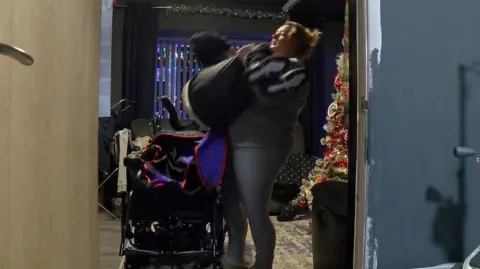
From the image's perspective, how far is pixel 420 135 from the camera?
1579 millimetres

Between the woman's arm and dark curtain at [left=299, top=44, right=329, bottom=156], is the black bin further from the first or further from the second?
dark curtain at [left=299, top=44, right=329, bottom=156]

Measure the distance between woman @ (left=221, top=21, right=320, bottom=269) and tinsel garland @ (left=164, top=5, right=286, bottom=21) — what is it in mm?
2630

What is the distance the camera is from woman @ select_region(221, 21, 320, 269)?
7.24 ft

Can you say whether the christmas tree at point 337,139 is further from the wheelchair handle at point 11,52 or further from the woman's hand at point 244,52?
the wheelchair handle at point 11,52

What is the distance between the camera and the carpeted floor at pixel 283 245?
9.20 ft

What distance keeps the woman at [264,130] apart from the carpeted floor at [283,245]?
32 cm

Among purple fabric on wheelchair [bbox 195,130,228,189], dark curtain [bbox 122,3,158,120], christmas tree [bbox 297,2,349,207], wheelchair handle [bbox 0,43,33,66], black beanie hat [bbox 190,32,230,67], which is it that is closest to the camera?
→ wheelchair handle [bbox 0,43,33,66]

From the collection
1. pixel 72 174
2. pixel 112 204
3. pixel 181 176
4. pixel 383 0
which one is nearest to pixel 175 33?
pixel 112 204

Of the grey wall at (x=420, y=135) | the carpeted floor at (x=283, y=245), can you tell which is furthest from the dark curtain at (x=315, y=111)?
the grey wall at (x=420, y=135)

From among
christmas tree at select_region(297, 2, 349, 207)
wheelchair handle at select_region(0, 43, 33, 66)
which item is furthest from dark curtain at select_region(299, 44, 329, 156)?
wheelchair handle at select_region(0, 43, 33, 66)

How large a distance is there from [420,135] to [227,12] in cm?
360

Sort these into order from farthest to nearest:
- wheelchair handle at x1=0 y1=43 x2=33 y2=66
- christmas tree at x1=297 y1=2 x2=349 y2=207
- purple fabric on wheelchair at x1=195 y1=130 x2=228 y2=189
→ christmas tree at x1=297 y1=2 x2=349 y2=207, purple fabric on wheelchair at x1=195 y1=130 x2=228 y2=189, wheelchair handle at x1=0 y1=43 x2=33 y2=66

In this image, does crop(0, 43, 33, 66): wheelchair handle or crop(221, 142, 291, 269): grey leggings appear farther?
crop(221, 142, 291, 269): grey leggings

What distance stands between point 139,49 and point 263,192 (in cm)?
292
